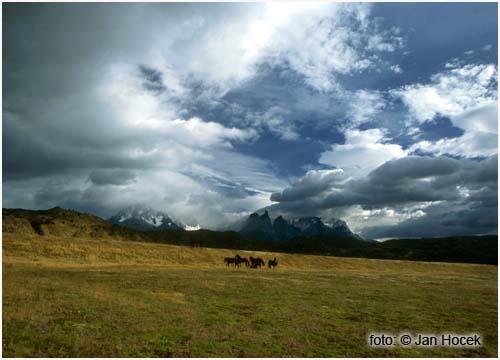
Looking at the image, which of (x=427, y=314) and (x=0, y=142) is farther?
(x=427, y=314)

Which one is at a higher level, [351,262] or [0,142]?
[0,142]

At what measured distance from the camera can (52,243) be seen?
7762 centimetres

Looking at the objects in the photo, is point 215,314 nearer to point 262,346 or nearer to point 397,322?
point 262,346

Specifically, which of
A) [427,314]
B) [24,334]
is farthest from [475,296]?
[24,334]

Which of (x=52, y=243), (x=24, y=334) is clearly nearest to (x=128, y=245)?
(x=52, y=243)

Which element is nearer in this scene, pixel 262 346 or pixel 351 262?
pixel 262 346

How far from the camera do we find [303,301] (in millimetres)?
26594

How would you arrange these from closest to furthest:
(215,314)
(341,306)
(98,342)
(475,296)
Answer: (98,342) → (215,314) → (341,306) → (475,296)

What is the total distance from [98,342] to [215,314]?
298 inches

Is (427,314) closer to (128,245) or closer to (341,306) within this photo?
(341,306)

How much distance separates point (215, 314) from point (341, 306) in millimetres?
9611

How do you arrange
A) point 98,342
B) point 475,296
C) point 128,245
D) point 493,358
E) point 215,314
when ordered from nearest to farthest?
point 98,342 → point 493,358 → point 215,314 → point 475,296 → point 128,245

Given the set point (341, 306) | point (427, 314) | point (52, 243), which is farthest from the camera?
point (52, 243)

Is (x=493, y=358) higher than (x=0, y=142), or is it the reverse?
(x=0, y=142)
